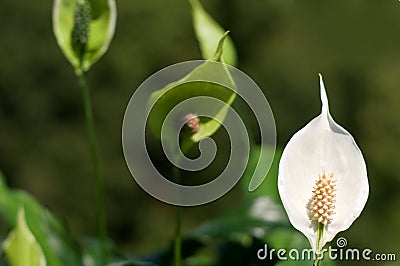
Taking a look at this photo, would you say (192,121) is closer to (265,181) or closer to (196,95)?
(196,95)

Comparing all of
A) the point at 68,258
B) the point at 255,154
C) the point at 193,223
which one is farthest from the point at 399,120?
the point at 68,258

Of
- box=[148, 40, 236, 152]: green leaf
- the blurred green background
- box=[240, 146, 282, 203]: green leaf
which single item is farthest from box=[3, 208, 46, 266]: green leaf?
the blurred green background

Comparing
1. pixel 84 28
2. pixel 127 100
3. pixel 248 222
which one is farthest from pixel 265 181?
pixel 127 100

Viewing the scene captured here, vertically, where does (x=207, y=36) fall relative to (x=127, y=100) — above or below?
below

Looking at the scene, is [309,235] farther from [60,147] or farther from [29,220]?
[60,147]

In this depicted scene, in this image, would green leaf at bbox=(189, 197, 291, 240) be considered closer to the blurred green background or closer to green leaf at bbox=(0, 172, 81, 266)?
green leaf at bbox=(0, 172, 81, 266)
